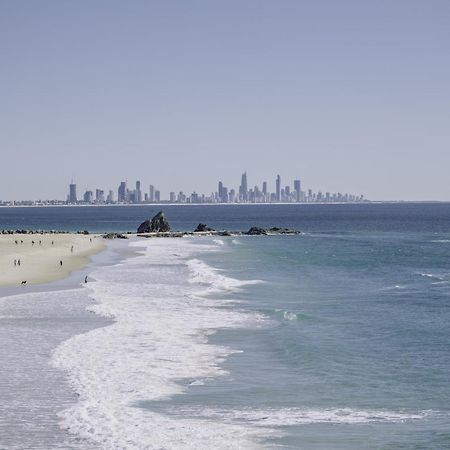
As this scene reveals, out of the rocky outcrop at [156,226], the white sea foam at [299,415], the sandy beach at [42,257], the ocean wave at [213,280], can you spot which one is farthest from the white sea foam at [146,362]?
the rocky outcrop at [156,226]

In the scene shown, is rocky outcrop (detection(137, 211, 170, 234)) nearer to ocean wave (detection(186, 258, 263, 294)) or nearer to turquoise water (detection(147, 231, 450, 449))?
ocean wave (detection(186, 258, 263, 294))

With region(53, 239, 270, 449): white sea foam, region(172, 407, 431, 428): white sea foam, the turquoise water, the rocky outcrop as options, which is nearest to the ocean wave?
region(53, 239, 270, 449): white sea foam

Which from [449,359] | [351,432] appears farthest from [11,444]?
[449,359]

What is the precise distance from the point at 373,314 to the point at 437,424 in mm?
21521

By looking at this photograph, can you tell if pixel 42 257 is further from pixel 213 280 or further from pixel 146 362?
pixel 146 362

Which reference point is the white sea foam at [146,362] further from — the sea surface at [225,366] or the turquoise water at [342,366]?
the turquoise water at [342,366]

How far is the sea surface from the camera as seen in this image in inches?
831

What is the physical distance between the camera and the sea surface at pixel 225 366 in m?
21.1

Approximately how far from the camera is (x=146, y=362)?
2984cm

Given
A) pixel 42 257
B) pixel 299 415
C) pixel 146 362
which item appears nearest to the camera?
pixel 299 415

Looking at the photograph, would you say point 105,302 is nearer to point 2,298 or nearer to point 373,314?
point 2,298

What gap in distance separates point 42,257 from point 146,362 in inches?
2368

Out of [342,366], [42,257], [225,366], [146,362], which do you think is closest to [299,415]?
[225,366]

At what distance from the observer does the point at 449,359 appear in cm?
3086
